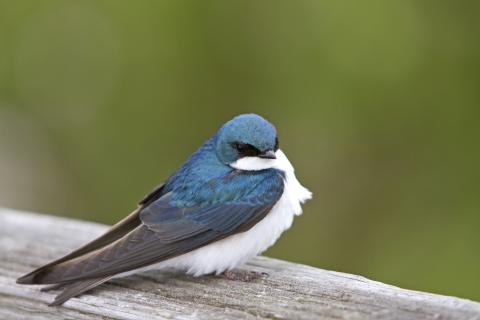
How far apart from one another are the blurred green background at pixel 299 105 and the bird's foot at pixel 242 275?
5.41ft

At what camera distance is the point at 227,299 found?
2.42 metres

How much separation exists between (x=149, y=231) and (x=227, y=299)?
19.2 inches

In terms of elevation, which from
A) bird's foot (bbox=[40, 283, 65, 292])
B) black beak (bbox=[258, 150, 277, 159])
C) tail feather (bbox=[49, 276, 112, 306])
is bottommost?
bird's foot (bbox=[40, 283, 65, 292])

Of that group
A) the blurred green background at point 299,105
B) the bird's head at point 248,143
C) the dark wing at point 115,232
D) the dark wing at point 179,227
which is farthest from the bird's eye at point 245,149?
the blurred green background at point 299,105

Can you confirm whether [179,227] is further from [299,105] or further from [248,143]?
[299,105]

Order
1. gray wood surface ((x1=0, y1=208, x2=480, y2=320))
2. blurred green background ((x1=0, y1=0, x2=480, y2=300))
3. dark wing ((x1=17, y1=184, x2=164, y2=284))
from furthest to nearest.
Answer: blurred green background ((x1=0, y1=0, x2=480, y2=300)) < dark wing ((x1=17, y1=184, x2=164, y2=284)) < gray wood surface ((x1=0, y1=208, x2=480, y2=320))

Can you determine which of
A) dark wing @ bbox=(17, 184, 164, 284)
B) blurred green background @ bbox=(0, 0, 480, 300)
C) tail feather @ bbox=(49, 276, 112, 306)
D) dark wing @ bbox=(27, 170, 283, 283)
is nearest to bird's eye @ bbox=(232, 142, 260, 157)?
dark wing @ bbox=(27, 170, 283, 283)

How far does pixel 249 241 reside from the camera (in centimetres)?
283

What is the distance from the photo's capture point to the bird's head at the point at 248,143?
2980 mm

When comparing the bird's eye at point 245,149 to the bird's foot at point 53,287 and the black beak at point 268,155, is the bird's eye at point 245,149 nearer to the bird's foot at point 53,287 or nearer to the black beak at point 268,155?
the black beak at point 268,155

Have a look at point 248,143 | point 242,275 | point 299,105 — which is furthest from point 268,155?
point 299,105

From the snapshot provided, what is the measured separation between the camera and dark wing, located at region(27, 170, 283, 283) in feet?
8.70

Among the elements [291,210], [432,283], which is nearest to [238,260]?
[291,210]

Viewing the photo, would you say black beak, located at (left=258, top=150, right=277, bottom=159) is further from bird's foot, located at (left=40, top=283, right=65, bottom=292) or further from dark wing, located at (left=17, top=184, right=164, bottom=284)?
bird's foot, located at (left=40, top=283, right=65, bottom=292)
